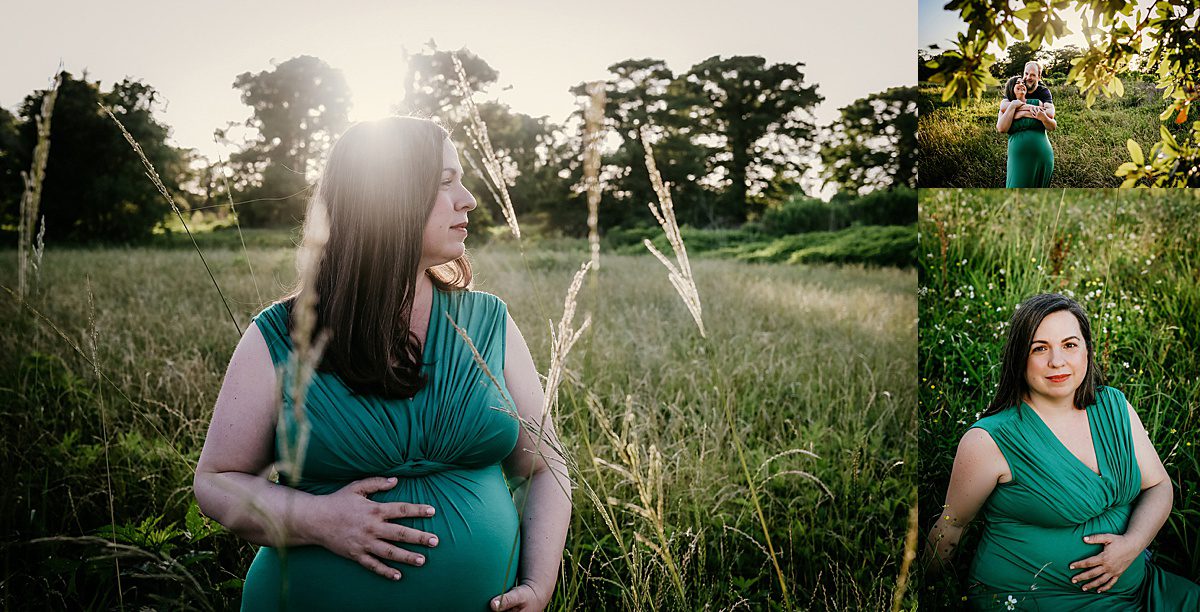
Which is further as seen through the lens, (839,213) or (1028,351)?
(839,213)

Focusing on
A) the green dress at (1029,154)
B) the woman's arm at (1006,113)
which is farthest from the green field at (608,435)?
the woman's arm at (1006,113)

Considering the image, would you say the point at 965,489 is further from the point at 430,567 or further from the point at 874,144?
the point at 874,144

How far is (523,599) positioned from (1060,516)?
4.96 ft

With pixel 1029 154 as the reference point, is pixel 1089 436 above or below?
below

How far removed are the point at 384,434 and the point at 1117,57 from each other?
2.30m

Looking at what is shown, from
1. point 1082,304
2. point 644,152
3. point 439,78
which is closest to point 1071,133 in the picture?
point 1082,304

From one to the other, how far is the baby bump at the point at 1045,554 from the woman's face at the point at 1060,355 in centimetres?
37

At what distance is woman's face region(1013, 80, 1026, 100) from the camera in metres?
2.12

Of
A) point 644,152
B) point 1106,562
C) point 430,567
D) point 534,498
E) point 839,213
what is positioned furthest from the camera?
point 839,213

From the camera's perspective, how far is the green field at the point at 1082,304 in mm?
2084

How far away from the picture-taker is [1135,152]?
6.99 ft

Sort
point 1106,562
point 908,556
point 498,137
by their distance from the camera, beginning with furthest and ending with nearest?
point 498,137, point 1106,562, point 908,556

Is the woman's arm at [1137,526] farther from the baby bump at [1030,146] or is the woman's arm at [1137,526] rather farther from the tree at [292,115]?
the tree at [292,115]

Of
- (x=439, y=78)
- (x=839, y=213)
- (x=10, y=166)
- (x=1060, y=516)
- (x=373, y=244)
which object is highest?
(x=439, y=78)
